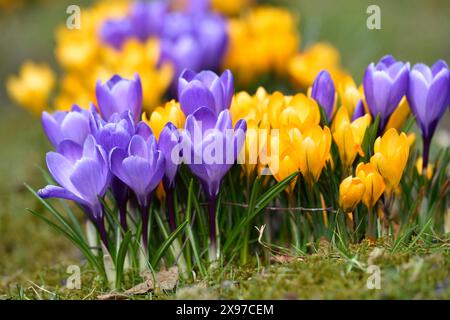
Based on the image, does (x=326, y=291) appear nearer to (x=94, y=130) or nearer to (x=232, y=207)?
(x=232, y=207)

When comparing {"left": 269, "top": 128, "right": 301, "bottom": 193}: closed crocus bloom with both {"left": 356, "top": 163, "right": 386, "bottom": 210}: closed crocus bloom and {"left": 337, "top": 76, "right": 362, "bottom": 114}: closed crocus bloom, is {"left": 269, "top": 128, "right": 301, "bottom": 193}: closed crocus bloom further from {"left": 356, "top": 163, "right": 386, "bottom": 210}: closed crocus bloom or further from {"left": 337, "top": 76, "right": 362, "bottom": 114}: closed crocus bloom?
{"left": 337, "top": 76, "right": 362, "bottom": 114}: closed crocus bloom

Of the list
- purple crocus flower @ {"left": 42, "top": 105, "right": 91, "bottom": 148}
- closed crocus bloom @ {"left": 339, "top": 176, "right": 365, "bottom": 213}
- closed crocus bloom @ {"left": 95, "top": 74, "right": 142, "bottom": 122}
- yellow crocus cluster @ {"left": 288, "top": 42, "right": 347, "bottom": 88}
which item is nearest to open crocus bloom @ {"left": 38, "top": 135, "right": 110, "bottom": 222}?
purple crocus flower @ {"left": 42, "top": 105, "right": 91, "bottom": 148}

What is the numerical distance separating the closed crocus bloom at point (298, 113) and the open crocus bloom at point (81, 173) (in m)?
0.55

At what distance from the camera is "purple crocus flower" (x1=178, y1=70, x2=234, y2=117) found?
202 cm

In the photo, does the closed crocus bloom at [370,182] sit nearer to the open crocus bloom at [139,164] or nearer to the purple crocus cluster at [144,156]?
the purple crocus cluster at [144,156]

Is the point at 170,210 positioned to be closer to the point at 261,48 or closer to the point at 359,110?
the point at 359,110

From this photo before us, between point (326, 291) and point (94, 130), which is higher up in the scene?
point (94, 130)

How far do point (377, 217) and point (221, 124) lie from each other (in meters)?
0.57

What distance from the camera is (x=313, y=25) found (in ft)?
15.9

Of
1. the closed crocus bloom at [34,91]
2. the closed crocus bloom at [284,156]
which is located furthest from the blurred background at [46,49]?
the closed crocus bloom at [284,156]

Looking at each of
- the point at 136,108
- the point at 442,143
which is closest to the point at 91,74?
the point at 136,108

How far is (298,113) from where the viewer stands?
2080 mm

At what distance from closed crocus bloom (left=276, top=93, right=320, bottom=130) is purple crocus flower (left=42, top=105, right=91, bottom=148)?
0.60 m
